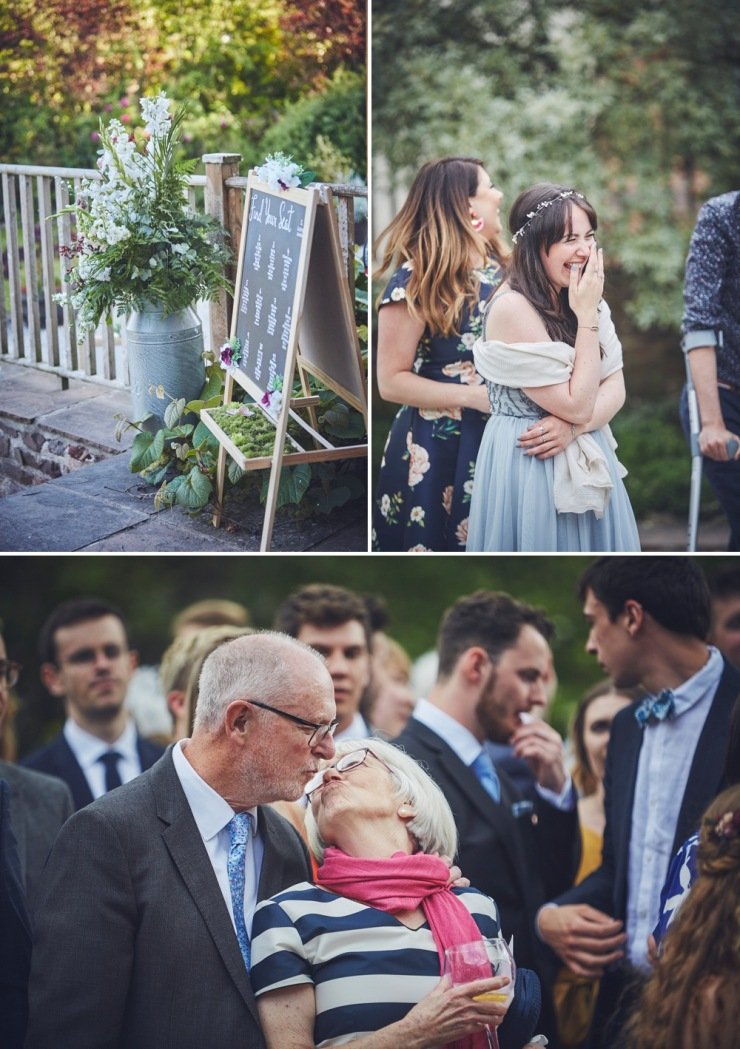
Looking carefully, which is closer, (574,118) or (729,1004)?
(729,1004)

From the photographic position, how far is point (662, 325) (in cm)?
549

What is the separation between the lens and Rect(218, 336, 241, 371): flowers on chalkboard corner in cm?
364

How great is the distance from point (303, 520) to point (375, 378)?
0.53m

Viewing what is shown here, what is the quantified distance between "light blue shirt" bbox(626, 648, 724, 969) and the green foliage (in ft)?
10.4

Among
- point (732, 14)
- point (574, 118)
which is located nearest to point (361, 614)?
point (574, 118)

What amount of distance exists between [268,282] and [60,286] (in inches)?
55.7

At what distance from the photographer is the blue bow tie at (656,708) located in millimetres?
3053

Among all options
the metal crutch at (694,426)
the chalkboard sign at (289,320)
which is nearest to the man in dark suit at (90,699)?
the chalkboard sign at (289,320)

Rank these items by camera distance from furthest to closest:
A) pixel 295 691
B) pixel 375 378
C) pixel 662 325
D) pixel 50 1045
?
1. pixel 662 325
2. pixel 375 378
3. pixel 295 691
4. pixel 50 1045

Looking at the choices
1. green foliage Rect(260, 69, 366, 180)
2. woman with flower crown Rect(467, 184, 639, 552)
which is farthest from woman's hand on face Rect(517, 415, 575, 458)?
green foliage Rect(260, 69, 366, 180)

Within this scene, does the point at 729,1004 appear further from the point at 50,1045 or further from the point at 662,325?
the point at 662,325

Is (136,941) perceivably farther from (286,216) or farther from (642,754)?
(286,216)

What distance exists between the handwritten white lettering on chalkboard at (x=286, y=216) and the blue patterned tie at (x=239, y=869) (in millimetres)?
1773

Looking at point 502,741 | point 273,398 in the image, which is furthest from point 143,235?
point 502,741
